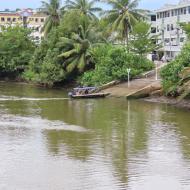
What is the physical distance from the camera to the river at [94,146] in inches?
772

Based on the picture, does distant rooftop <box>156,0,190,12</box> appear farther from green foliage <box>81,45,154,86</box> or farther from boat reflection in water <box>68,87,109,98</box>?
boat reflection in water <box>68,87,109,98</box>

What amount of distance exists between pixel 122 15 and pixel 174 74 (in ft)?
65.7

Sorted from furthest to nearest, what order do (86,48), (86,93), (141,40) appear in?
1. (86,48)
2. (141,40)
3. (86,93)

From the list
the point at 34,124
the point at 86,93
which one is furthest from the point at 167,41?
the point at 34,124

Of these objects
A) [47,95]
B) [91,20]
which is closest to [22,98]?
[47,95]

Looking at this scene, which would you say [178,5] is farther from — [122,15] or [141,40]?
[141,40]

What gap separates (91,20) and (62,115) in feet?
95.1

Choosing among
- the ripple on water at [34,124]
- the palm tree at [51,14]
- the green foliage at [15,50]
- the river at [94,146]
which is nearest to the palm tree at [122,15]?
the palm tree at [51,14]

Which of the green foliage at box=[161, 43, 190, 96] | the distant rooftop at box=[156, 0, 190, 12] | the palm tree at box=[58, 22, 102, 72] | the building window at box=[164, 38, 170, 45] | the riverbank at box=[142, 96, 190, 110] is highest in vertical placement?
the distant rooftop at box=[156, 0, 190, 12]

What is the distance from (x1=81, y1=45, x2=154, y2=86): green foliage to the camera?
52.4 metres

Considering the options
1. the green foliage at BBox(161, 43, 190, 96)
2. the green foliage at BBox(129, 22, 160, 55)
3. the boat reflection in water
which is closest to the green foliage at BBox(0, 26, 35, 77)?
the green foliage at BBox(129, 22, 160, 55)

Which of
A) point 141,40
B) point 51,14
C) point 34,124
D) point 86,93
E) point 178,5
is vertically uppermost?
point 178,5

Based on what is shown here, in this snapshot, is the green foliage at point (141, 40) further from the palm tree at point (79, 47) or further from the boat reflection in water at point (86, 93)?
the boat reflection in water at point (86, 93)

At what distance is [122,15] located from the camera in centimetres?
6184
